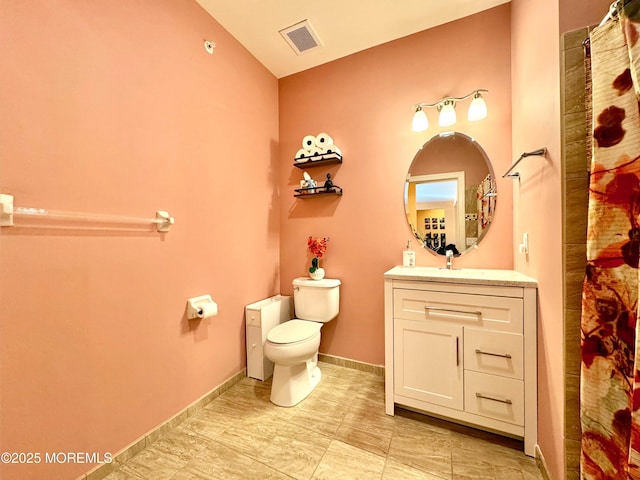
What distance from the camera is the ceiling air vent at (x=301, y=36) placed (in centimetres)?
184

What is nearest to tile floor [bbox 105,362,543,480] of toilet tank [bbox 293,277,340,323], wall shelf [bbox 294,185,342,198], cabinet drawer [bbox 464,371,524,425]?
cabinet drawer [bbox 464,371,524,425]

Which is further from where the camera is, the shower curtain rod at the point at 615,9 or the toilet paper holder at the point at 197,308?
the toilet paper holder at the point at 197,308

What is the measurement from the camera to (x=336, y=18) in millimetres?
1771

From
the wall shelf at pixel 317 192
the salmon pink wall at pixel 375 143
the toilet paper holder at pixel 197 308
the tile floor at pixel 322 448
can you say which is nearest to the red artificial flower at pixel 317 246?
the salmon pink wall at pixel 375 143

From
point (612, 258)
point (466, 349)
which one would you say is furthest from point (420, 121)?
point (466, 349)

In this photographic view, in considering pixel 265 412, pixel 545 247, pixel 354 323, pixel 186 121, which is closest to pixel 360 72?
pixel 186 121

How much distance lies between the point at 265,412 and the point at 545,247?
1.85m

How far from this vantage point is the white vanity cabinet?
1255mm

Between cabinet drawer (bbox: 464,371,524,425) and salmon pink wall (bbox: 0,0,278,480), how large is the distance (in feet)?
5.37

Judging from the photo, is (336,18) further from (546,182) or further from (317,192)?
(546,182)

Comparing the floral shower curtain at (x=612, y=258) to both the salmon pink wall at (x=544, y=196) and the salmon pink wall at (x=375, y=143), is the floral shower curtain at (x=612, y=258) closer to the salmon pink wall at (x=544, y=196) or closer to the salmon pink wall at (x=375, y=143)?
the salmon pink wall at (x=544, y=196)

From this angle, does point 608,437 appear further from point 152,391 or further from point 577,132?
point 152,391

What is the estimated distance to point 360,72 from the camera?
2.10 metres

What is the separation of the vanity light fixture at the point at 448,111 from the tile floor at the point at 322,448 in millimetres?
1994
